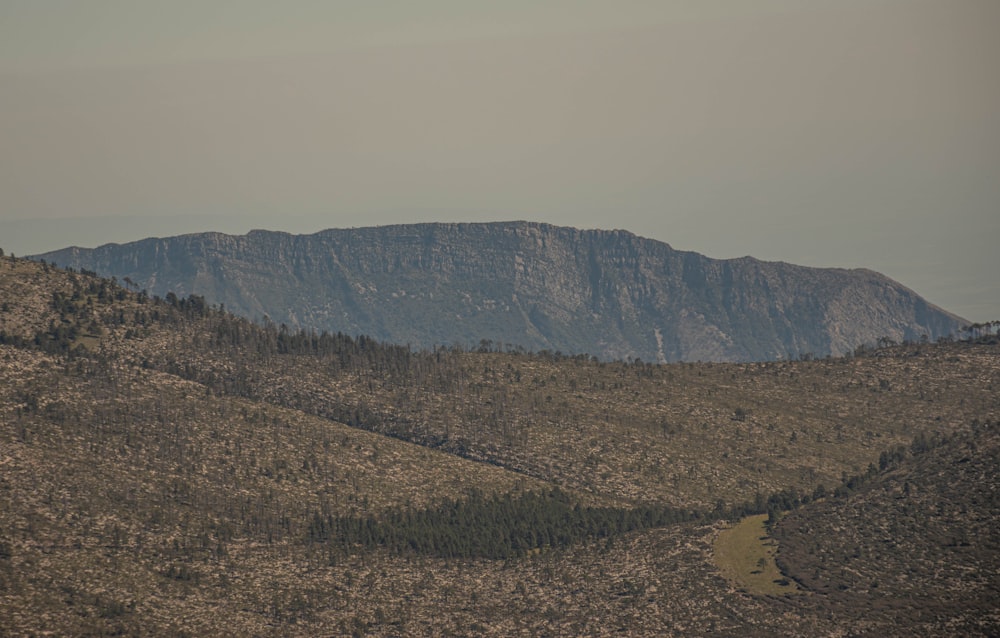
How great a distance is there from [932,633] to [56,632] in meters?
128

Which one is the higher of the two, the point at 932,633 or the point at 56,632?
the point at 932,633

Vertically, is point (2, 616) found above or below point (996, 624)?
below

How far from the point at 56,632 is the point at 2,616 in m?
8.63

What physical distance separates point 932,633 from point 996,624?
9263 mm

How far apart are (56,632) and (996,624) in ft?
448

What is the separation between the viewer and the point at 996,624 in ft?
650

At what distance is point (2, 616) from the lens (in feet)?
651

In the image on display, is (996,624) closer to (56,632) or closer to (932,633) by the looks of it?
(932,633)

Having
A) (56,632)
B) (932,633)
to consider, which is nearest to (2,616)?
(56,632)

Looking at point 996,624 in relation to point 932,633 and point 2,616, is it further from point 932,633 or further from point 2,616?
point 2,616

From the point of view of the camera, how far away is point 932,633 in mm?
198625

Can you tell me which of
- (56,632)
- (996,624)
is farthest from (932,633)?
(56,632)

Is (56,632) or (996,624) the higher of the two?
(996,624)
